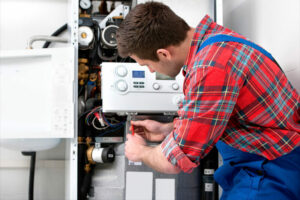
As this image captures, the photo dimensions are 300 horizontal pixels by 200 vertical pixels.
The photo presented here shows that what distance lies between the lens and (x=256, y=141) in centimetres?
86

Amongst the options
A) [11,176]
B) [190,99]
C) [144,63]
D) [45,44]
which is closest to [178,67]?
[144,63]

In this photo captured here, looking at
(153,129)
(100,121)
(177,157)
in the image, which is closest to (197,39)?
(177,157)

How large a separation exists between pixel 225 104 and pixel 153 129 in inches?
24.4

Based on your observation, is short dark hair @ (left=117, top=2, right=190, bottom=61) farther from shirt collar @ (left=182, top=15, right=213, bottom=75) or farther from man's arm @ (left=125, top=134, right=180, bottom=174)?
man's arm @ (left=125, top=134, right=180, bottom=174)

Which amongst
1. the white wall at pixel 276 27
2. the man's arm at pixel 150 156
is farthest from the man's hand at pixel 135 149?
the white wall at pixel 276 27

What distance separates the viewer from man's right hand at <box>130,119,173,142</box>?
1.34 m

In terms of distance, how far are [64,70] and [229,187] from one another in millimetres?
965

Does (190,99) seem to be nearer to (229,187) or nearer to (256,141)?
(256,141)

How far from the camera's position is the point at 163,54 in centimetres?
93

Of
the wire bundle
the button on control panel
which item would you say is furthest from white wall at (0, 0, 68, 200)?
the button on control panel

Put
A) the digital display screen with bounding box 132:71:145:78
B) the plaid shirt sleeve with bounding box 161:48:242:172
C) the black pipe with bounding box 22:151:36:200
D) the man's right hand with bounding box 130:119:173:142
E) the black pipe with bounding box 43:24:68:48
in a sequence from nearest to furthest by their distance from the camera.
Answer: the plaid shirt sleeve with bounding box 161:48:242:172
the man's right hand with bounding box 130:119:173:142
the digital display screen with bounding box 132:71:145:78
the black pipe with bounding box 22:151:36:200
the black pipe with bounding box 43:24:68:48

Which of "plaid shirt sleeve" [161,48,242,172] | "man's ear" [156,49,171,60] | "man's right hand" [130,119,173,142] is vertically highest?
"man's ear" [156,49,171,60]

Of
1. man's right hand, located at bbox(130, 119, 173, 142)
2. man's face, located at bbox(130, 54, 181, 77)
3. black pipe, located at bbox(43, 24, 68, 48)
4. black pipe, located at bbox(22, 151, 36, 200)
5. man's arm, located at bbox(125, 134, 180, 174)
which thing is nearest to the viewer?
man's arm, located at bbox(125, 134, 180, 174)

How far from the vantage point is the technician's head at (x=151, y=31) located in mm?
886
